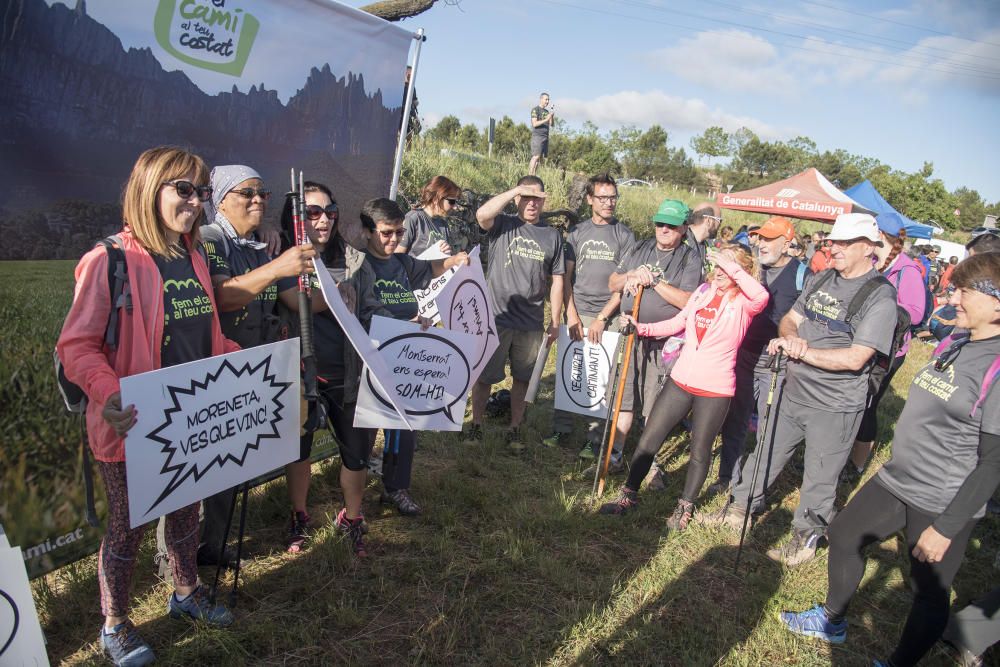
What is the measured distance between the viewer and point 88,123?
10.2 feet

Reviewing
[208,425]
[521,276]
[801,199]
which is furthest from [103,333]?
[801,199]

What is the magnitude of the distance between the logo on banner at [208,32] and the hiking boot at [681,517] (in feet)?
13.9

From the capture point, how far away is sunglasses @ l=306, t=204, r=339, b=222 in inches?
119

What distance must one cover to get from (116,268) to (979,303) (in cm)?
361

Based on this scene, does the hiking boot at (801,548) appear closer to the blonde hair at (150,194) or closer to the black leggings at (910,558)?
the black leggings at (910,558)

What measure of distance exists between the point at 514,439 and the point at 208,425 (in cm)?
331

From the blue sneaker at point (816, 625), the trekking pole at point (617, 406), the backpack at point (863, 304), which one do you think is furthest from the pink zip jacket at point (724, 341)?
the blue sneaker at point (816, 625)

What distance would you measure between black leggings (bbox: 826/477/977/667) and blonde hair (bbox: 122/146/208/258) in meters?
3.51

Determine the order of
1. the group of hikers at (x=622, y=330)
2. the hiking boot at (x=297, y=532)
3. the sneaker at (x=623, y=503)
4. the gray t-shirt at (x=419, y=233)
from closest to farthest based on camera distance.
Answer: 1. the group of hikers at (x=622, y=330)
2. the hiking boot at (x=297, y=532)
3. the sneaker at (x=623, y=503)
4. the gray t-shirt at (x=419, y=233)

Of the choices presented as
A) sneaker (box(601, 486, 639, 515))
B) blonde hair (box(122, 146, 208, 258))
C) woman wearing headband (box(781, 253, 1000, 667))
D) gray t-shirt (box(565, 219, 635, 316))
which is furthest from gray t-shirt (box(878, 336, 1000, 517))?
blonde hair (box(122, 146, 208, 258))

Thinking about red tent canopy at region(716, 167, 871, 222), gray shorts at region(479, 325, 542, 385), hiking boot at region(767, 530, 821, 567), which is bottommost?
hiking boot at region(767, 530, 821, 567)

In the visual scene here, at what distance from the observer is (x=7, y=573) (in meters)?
1.99

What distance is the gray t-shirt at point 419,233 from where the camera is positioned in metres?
4.83

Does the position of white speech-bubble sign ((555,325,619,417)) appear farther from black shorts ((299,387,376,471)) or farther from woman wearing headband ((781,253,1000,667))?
woman wearing headband ((781,253,1000,667))
